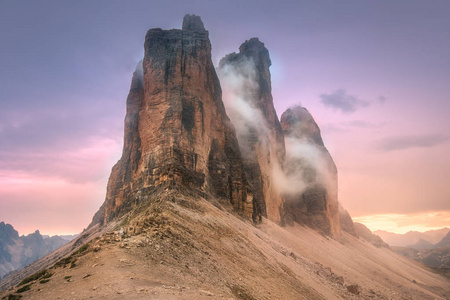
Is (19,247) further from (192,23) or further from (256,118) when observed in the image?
(192,23)

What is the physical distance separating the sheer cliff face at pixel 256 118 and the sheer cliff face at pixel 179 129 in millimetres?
11274

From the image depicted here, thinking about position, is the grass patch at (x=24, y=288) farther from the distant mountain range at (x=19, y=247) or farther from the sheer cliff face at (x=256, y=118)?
the distant mountain range at (x=19, y=247)

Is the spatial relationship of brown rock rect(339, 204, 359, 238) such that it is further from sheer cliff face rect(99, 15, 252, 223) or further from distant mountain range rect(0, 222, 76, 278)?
distant mountain range rect(0, 222, 76, 278)

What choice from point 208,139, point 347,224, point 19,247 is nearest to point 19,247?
point 19,247

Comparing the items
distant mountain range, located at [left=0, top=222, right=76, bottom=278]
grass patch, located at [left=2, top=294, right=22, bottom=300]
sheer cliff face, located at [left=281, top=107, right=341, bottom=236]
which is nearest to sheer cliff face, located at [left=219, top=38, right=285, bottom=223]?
sheer cliff face, located at [left=281, top=107, right=341, bottom=236]

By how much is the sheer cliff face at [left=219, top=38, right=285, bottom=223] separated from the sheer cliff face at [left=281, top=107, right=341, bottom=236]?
364 inches

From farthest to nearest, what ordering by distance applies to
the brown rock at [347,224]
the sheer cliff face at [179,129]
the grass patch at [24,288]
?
the brown rock at [347,224]
the sheer cliff face at [179,129]
the grass patch at [24,288]

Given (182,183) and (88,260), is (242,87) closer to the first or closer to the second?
(182,183)

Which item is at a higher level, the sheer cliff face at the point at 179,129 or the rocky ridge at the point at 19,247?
the sheer cliff face at the point at 179,129

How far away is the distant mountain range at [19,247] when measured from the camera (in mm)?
154125

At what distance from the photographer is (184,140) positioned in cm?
3066

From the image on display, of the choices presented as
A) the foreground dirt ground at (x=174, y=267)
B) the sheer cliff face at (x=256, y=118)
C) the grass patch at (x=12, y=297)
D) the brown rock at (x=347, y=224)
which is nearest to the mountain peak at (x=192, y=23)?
the sheer cliff face at (x=256, y=118)

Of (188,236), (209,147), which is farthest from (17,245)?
(188,236)

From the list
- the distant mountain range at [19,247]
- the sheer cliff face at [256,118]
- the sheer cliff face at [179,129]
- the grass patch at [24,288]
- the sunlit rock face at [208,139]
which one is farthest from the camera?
the distant mountain range at [19,247]
